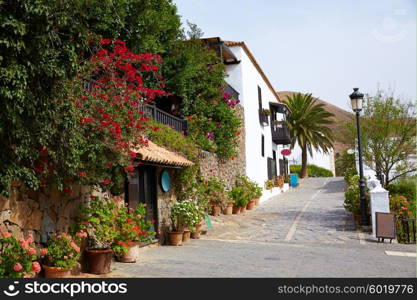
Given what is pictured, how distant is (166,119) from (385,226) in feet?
24.2

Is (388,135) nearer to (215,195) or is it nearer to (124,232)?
(215,195)

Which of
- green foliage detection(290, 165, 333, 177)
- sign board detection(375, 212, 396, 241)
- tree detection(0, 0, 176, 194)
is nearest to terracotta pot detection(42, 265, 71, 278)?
tree detection(0, 0, 176, 194)

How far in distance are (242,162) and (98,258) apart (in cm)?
1543

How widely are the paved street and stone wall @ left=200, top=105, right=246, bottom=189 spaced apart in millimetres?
1977

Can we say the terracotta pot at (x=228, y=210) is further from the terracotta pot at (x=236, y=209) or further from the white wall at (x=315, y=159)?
the white wall at (x=315, y=159)

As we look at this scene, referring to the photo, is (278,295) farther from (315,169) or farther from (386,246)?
(315,169)

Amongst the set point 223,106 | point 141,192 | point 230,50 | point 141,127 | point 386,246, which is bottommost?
point 386,246

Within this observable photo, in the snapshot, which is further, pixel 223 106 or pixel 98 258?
pixel 223 106

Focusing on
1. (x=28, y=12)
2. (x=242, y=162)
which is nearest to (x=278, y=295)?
(x=28, y=12)

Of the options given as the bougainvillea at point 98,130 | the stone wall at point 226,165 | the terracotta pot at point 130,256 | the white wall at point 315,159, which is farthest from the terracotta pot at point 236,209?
the white wall at point 315,159

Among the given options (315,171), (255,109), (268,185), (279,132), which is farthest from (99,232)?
(315,171)

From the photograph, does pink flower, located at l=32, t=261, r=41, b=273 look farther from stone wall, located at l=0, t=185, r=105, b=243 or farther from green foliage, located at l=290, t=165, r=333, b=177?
green foliage, located at l=290, t=165, r=333, b=177

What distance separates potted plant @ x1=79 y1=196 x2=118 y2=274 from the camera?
278 inches

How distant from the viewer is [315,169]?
49.0 m
